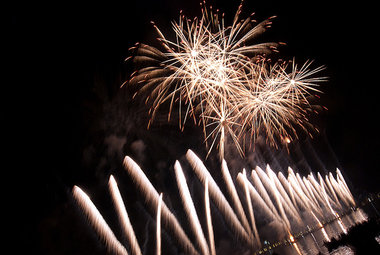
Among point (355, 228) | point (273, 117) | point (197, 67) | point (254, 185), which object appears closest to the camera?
point (355, 228)

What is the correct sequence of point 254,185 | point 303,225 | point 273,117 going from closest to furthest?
point 273,117 < point 254,185 < point 303,225

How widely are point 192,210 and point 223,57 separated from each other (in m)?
10.5

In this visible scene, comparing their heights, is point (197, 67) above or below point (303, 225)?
above

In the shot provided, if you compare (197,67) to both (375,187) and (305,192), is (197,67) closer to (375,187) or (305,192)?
(305,192)

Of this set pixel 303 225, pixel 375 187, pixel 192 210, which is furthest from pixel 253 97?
pixel 375 187

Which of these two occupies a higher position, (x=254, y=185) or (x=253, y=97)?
(x=253, y=97)

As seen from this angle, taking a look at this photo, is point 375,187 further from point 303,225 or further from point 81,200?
point 81,200

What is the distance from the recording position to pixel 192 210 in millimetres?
18391

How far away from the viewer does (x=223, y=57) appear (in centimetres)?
1501

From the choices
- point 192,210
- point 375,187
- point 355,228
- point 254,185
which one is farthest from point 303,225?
point 355,228

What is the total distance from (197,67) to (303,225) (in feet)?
245

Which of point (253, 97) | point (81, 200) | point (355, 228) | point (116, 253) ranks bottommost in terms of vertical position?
point (355, 228)

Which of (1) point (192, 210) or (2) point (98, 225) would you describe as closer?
(2) point (98, 225)


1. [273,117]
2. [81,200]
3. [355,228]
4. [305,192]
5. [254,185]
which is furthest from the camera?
[305,192]
